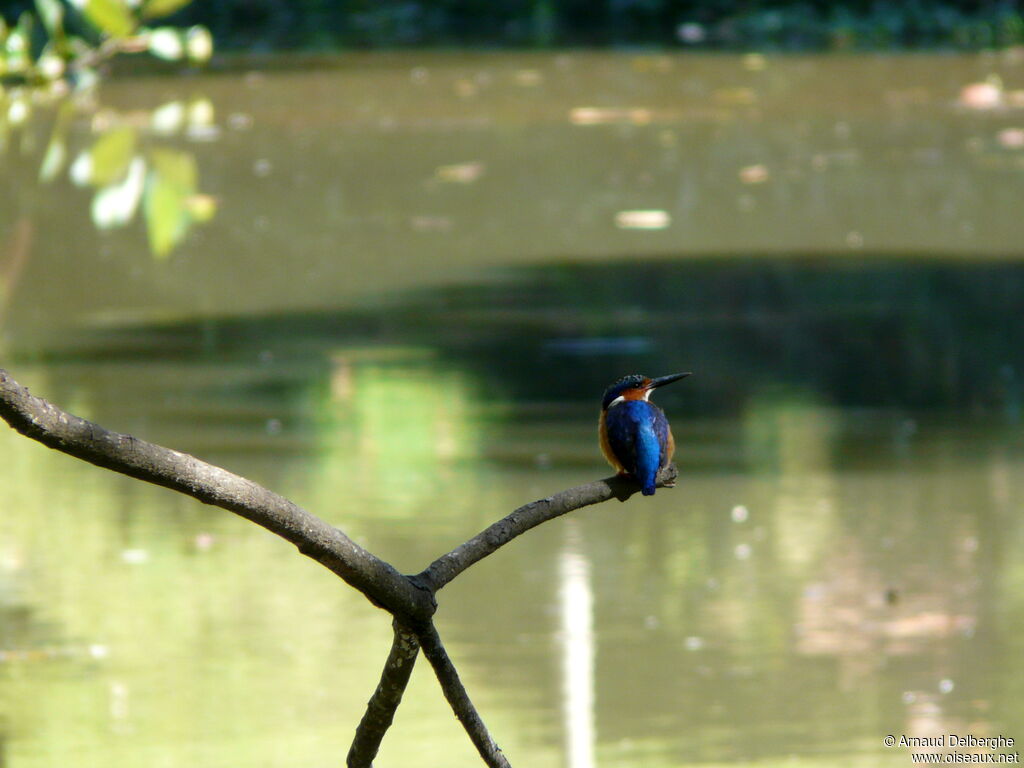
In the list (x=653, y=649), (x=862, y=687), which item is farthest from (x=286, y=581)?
(x=862, y=687)

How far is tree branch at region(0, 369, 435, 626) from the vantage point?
111cm

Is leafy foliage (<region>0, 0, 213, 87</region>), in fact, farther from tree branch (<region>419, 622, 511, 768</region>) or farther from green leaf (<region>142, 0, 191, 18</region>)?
tree branch (<region>419, 622, 511, 768</region>)

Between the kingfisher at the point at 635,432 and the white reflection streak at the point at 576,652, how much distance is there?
1952mm

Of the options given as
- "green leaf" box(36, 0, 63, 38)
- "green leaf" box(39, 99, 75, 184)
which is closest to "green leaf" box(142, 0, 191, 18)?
"green leaf" box(36, 0, 63, 38)

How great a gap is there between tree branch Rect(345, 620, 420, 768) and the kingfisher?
512mm

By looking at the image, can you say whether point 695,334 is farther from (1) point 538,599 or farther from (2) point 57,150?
(2) point 57,150

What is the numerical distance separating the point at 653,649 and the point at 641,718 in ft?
1.05

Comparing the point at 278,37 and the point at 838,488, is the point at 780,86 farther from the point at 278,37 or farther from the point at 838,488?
the point at 838,488

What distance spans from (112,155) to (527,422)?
4555 millimetres

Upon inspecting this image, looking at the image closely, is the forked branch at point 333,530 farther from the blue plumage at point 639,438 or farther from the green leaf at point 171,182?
the green leaf at point 171,182

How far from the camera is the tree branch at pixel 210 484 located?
3.64 ft

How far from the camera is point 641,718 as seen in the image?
389 centimetres

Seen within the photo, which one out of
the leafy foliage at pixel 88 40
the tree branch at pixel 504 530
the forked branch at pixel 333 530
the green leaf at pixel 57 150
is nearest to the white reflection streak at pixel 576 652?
the leafy foliage at pixel 88 40

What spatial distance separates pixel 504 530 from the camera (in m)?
1.44
